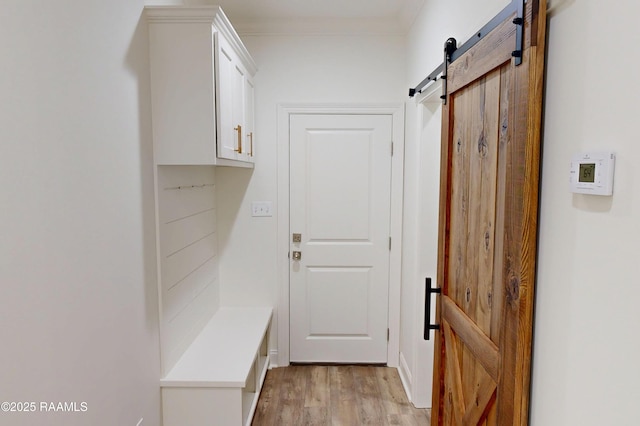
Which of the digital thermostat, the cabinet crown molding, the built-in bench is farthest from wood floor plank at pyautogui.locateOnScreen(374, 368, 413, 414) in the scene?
the cabinet crown molding

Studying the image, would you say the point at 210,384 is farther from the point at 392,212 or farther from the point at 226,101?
the point at 392,212

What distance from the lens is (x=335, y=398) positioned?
2.86 metres

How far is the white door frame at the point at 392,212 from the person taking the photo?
3156 mm

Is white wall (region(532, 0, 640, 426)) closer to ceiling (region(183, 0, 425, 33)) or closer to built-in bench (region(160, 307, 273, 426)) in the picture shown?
built-in bench (region(160, 307, 273, 426))

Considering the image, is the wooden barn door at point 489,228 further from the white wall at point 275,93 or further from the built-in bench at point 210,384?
the white wall at point 275,93

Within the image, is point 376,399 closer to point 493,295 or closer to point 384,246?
point 384,246

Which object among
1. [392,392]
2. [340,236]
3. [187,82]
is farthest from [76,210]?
[392,392]

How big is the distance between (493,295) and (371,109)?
2.18 metres

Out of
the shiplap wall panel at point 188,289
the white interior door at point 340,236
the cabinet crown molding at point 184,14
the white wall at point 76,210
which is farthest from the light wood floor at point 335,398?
the cabinet crown molding at point 184,14

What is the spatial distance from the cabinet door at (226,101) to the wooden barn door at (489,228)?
3.61ft

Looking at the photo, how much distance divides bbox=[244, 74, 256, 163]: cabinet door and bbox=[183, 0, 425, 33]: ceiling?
484mm

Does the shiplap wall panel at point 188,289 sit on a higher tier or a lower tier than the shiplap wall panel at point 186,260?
lower

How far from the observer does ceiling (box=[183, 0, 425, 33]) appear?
2.75m

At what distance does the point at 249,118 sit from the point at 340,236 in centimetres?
116
